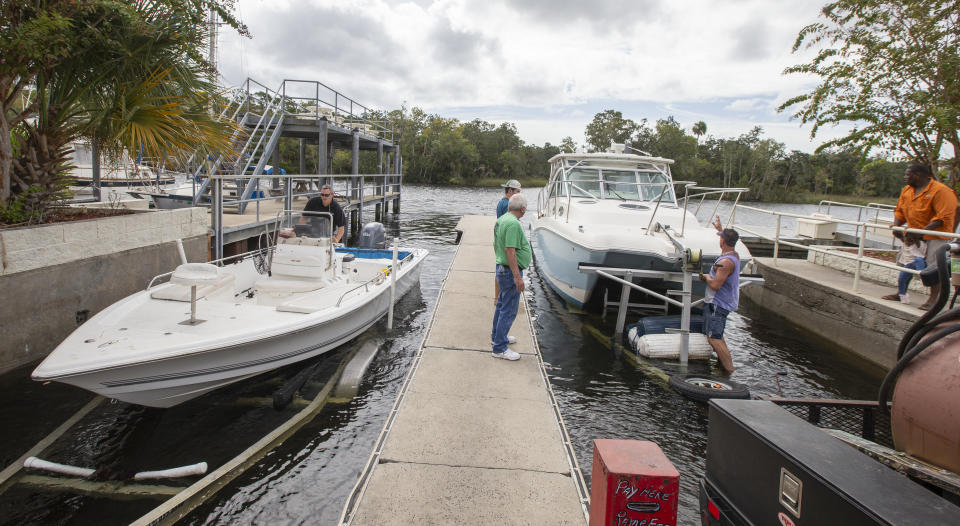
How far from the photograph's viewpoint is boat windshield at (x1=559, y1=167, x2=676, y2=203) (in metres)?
11.0

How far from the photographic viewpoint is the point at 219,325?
505cm

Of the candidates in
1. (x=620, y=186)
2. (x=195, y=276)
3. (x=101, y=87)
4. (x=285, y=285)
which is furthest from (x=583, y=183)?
(x=101, y=87)

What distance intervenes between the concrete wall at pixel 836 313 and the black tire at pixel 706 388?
3.19 metres

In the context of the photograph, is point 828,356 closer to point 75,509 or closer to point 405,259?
point 405,259

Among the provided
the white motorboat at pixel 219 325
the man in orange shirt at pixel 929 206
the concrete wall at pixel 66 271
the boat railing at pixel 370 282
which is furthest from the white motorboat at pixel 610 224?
the concrete wall at pixel 66 271

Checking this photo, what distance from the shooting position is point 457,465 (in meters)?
3.82

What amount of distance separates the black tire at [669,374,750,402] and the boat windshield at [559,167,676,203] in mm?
5321

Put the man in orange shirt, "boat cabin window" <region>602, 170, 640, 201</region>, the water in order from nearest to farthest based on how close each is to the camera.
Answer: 1. the water
2. the man in orange shirt
3. "boat cabin window" <region>602, 170, 640, 201</region>

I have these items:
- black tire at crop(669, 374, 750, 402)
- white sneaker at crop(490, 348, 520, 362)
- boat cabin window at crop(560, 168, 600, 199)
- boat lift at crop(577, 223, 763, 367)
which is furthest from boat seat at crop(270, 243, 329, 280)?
boat cabin window at crop(560, 168, 600, 199)

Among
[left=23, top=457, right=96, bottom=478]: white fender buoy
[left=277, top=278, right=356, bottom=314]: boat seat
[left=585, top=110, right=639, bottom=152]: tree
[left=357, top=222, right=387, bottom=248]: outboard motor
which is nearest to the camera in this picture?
[left=23, top=457, right=96, bottom=478]: white fender buoy

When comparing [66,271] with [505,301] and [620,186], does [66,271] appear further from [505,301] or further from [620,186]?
[620,186]

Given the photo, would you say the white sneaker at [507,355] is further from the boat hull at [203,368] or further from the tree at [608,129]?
the tree at [608,129]

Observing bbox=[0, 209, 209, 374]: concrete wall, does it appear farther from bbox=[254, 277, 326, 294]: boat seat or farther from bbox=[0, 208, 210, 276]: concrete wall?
bbox=[254, 277, 326, 294]: boat seat

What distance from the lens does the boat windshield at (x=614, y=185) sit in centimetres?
1101
